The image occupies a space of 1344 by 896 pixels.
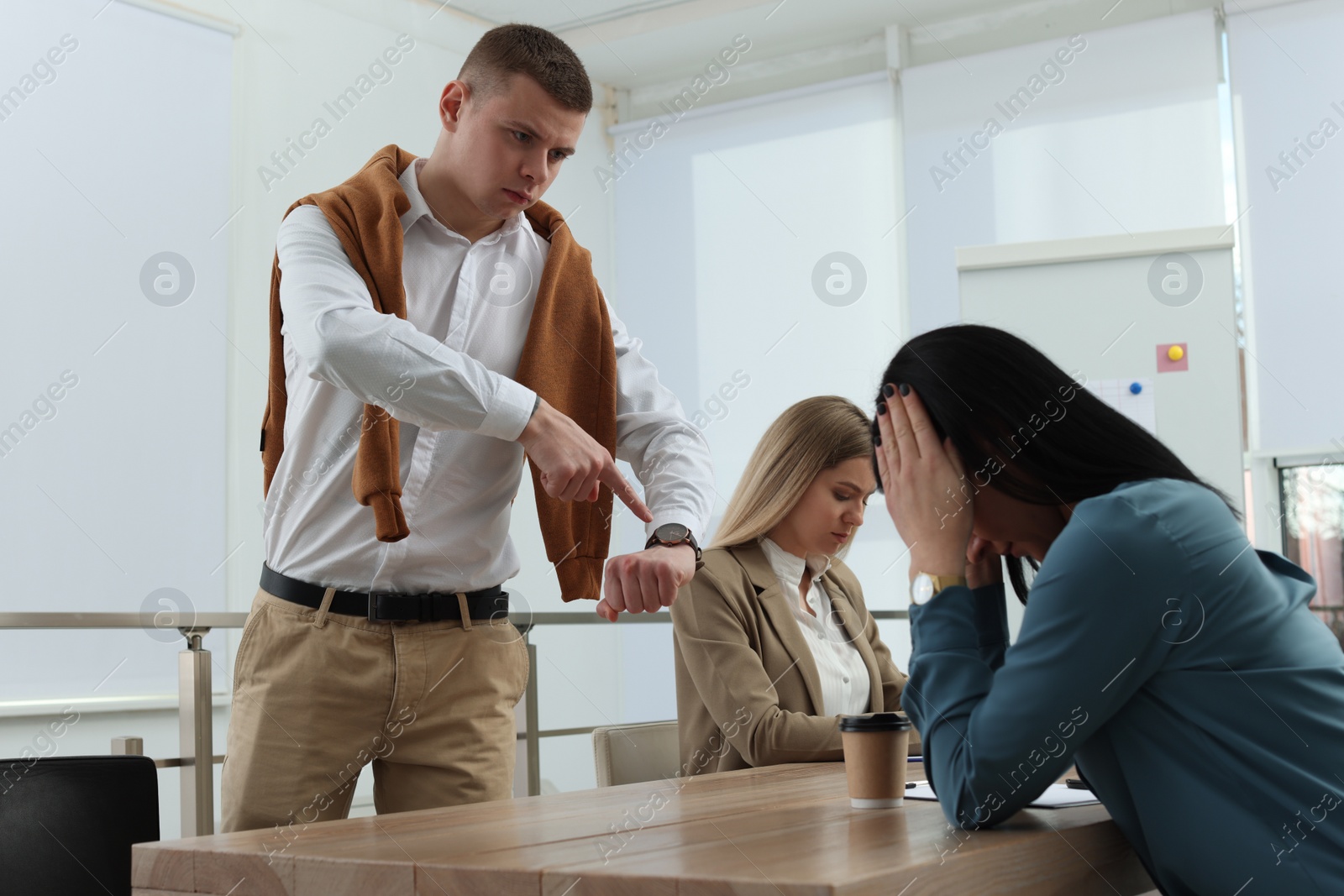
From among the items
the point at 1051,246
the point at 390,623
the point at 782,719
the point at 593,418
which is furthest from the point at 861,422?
the point at 1051,246

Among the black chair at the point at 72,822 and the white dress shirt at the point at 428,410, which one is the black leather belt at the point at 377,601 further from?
the black chair at the point at 72,822

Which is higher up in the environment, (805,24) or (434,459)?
(805,24)

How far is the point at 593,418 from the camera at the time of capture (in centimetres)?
175

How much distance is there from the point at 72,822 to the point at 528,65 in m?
1.11

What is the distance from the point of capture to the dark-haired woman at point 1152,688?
1.00 m

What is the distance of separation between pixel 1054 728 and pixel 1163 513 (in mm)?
210

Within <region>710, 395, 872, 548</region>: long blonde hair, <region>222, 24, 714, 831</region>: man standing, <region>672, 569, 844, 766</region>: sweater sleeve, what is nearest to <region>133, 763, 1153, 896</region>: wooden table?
<region>222, 24, 714, 831</region>: man standing

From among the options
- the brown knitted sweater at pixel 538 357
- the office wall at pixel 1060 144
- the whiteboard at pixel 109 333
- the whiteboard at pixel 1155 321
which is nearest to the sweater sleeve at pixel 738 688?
the brown knitted sweater at pixel 538 357

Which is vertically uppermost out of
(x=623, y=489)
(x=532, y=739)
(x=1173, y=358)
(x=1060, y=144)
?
(x=1060, y=144)

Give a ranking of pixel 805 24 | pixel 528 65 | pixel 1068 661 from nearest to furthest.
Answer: pixel 1068 661
pixel 528 65
pixel 805 24

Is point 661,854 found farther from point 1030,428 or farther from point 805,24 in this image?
point 805,24

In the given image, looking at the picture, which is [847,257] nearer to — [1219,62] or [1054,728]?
[1219,62]

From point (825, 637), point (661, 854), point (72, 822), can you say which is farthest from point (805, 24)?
point (661, 854)

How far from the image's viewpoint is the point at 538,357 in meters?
1.66
